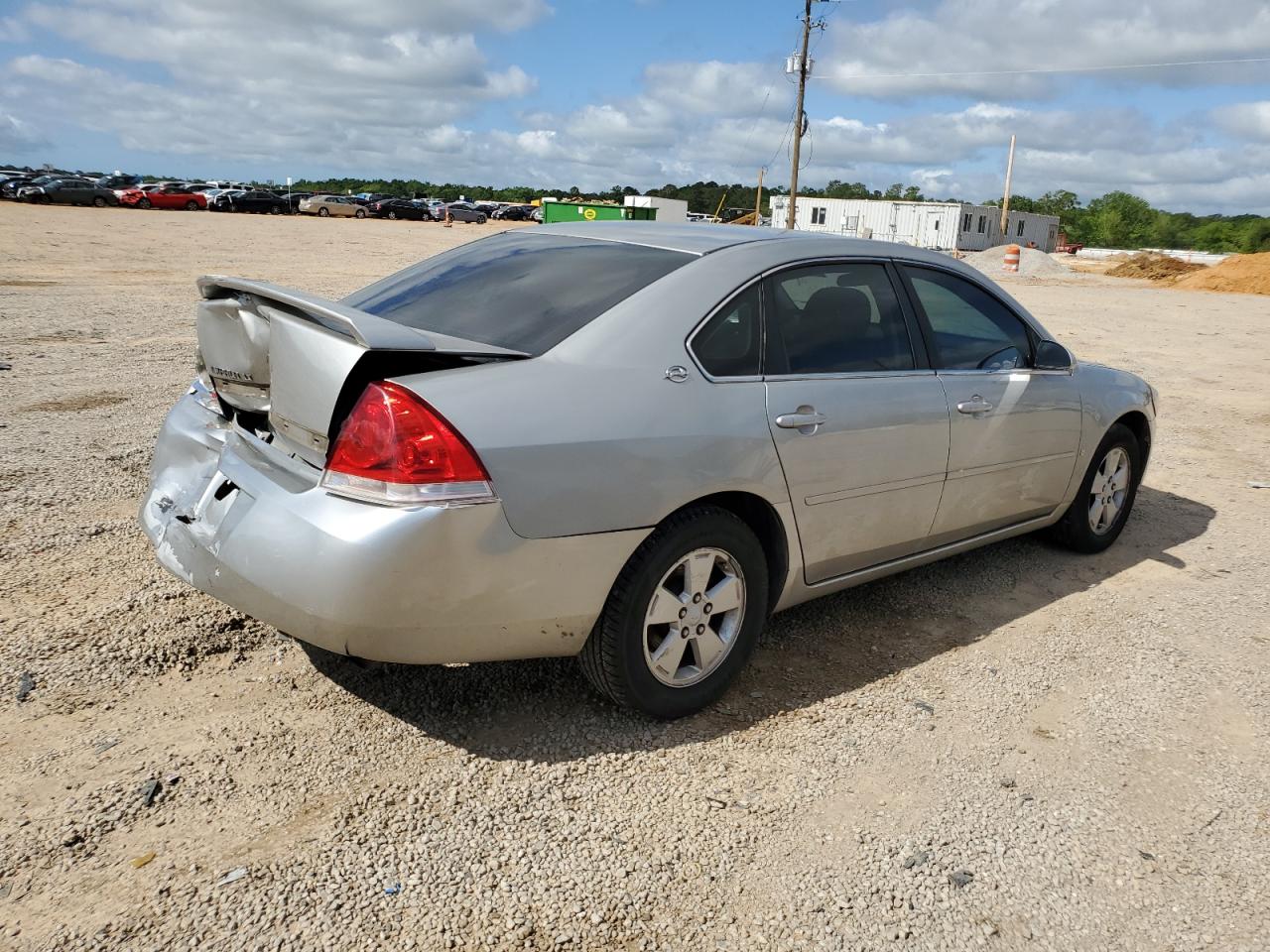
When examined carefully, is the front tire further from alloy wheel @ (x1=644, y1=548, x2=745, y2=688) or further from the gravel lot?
the gravel lot

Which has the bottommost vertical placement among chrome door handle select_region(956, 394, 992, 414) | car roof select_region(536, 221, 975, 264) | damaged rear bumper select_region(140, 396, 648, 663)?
damaged rear bumper select_region(140, 396, 648, 663)

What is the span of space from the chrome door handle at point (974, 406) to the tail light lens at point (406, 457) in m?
2.28

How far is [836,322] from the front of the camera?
3.82 metres

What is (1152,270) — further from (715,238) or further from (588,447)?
(588,447)

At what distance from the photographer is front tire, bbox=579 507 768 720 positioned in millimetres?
3068

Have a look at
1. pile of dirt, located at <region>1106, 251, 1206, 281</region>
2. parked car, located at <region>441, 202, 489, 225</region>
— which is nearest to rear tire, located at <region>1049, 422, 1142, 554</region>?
pile of dirt, located at <region>1106, 251, 1206, 281</region>

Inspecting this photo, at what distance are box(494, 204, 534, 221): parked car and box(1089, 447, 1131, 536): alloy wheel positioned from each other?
237 ft

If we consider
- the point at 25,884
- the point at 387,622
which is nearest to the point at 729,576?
the point at 387,622

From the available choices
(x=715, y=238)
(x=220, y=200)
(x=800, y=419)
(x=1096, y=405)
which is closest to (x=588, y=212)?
(x=1096, y=405)

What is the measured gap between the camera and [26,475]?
5.41 metres

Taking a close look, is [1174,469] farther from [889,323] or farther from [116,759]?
[116,759]

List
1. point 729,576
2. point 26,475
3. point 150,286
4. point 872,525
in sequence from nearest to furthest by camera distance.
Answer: point 729,576
point 872,525
point 26,475
point 150,286

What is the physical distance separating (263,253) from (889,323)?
81.1ft

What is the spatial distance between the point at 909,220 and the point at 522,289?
63.4 meters
